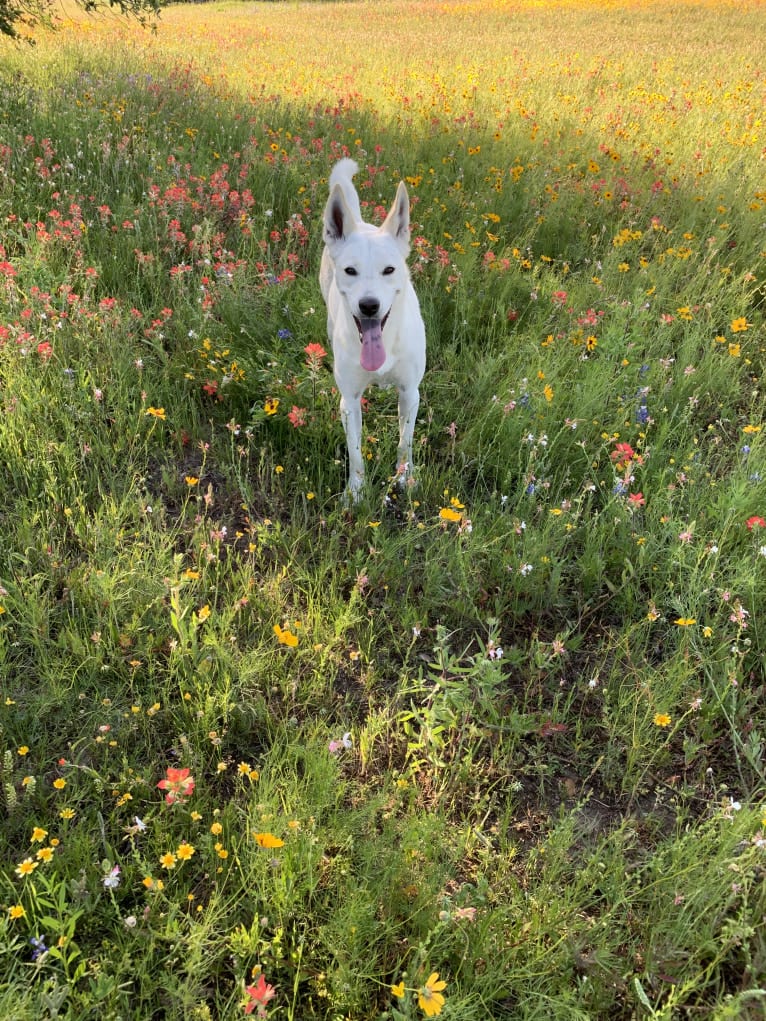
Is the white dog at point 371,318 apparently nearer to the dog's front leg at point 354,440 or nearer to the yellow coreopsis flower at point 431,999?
the dog's front leg at point 354,440

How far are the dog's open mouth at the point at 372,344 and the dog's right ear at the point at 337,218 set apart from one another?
50cm

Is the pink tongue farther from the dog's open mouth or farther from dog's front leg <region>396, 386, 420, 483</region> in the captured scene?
dog's front leg <region>396, 386, 420, 483</region>

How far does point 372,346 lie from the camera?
2.89 meters

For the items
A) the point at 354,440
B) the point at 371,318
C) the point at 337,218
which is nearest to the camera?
the point at 371,318

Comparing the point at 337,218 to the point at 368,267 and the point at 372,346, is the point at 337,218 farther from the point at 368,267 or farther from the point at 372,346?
the point at 372,346

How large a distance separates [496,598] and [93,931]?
1.80 metres

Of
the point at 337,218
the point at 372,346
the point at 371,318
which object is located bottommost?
the point at 372,346

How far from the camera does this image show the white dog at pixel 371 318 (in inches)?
112

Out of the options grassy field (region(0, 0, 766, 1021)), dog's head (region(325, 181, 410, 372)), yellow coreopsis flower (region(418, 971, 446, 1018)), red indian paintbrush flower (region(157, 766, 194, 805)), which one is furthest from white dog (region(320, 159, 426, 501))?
yellow coreopsis flower (region(418, 971, 446, 1018))

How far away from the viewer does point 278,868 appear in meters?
1.69

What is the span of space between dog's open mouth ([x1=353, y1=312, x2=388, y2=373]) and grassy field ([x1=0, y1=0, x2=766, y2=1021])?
492mm

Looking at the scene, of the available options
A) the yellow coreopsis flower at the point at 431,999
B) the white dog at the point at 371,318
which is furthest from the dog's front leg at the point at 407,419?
the yellow coreopsis flower at the point at 431,999

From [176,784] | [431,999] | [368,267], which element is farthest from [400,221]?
[431,999]

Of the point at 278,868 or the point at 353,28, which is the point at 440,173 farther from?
the point at 353,28
